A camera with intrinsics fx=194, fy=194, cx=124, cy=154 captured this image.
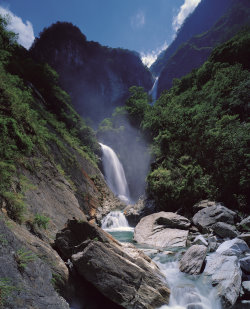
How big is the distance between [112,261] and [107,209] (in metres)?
13.9

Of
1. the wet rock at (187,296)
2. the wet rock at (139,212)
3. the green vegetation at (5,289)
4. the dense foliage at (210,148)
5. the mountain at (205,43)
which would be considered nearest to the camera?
the green vegetation at (5,289)

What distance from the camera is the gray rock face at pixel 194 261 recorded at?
22.9 feet

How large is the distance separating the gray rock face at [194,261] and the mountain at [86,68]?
5570 cm

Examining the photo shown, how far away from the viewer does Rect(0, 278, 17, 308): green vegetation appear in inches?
86.9

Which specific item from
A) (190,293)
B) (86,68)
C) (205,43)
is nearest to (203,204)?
(190,293)

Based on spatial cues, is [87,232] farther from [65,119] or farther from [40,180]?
[65,119]

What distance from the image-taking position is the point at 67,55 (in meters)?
60.2

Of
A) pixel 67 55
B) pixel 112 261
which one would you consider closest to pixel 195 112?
pixel 112 261

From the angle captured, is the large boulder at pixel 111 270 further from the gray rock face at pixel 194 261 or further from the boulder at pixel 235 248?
the boulder at pixel 235 248

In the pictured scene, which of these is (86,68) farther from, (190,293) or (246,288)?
(246,288)

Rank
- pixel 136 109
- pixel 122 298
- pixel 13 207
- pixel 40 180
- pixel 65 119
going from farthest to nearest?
pixel 136 109 → pixel 65 119 → pixel 40 180 → pixel 13 207 → pixel 122 298

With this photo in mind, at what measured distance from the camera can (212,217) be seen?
38.5 ft

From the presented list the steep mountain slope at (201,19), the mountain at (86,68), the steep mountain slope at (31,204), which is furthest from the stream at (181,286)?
the steep mountain slope at (201,19)

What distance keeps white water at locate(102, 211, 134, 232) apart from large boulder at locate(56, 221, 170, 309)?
413 inches
